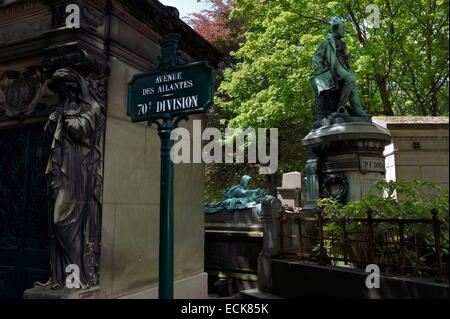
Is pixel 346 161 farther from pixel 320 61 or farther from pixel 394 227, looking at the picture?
pixel 394 227

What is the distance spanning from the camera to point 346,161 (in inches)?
358

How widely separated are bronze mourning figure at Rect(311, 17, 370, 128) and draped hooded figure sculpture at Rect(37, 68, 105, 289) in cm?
658

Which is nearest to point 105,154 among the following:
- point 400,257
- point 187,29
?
point 187,29

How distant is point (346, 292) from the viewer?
514 centimetres

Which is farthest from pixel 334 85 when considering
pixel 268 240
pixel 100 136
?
pixel 100 136

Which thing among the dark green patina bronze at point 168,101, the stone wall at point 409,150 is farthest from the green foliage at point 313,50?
the dark green patina bronze at point 168,101

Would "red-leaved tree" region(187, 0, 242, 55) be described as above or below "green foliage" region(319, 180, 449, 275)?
above

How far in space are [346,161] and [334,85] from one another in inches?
86.7

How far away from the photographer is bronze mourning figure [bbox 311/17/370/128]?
9.96m

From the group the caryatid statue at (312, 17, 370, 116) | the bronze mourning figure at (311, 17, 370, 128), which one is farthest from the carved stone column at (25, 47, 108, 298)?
the caryatid statue at (312, 17, 370, 116)

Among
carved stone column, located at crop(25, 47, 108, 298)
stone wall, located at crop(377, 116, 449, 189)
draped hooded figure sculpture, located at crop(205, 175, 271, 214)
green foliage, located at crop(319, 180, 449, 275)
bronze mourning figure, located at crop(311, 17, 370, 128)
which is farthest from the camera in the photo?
stone wall, located at crop(377, 116, 449, 189)

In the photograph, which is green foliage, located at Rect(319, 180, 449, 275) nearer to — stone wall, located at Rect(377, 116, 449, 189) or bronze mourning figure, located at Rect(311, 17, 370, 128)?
bronze mourning figure, located at Rect(311, 17, 370, 128)

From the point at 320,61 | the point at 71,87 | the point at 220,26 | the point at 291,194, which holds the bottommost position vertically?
the point at 291,194
